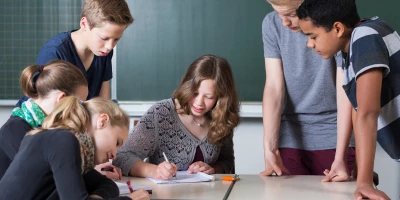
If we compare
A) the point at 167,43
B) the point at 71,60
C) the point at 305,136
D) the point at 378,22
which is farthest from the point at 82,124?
the point at 167,43

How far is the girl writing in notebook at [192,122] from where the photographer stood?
2.70 metres

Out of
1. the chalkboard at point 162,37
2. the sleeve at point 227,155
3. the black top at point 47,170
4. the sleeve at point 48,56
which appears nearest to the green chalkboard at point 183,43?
the chalkboard at point 162,37

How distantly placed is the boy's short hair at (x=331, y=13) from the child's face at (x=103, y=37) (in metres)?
0.89

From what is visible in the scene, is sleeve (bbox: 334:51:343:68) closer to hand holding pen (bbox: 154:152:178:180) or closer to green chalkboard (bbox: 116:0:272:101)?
hand holding pen (bbox: 154:152:178:180)

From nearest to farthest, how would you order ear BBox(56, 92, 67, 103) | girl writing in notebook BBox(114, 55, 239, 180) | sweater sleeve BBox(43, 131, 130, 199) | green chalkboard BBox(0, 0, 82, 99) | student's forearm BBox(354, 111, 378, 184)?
sweater sleeve BBox(43, 131, 130, 199), student's forearm BBox(354, 111, 378, 184), ear BBox(56, 92, 67, 103), girl writing in notebook BBox(114, 55, 239, 180), green chalkboard BBox(0, 0, 82, 99)

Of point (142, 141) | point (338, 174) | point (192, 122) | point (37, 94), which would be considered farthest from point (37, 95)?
point (338, 174)

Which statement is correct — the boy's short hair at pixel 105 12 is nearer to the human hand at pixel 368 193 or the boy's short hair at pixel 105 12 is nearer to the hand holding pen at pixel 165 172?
the hand holding pen at pixel 165 172

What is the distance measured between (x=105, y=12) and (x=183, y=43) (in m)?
1.55

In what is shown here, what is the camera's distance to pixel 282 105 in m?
2.67

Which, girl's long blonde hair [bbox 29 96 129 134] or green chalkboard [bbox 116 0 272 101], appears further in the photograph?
green chalkboard [bbox 116 0 272 101]

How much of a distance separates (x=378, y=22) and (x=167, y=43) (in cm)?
222

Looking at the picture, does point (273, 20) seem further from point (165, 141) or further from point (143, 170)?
point (143, 170)

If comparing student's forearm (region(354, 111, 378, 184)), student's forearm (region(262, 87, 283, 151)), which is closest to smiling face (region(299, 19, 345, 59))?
student's forearm (region(354, 111, 378, 184))

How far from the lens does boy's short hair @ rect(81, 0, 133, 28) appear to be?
2453mm
